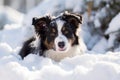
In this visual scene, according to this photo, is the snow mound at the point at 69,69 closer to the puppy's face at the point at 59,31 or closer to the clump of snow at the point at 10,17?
the puppy's face at the point at 59,31

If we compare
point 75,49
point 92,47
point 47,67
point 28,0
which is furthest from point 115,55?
point 28,0

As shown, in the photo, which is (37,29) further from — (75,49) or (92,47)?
(92,47)

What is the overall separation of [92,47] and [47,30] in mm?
4981

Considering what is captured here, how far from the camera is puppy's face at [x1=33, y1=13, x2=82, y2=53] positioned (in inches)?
261

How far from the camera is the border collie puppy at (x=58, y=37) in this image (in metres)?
6.68

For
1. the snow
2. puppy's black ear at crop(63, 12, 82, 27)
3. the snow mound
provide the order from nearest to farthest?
the snow mound → puppy's black ear at crop(63, 12, 82, 27) → the snow

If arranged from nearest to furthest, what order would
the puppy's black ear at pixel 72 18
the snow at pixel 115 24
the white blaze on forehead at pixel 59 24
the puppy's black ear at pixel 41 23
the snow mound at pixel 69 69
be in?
1. the snow mound at pixel 69 69
2. the white blaze on forehead at pixel 59 24
3. the puppy's black ear at pixel 41 23
4. the puppy's black ear at pixel 72 18
5. the snow at pixel 115 24

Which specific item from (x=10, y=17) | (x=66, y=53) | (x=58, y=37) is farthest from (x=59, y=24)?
(x=10, y=17)

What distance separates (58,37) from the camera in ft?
21.6

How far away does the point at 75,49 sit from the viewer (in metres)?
7.05

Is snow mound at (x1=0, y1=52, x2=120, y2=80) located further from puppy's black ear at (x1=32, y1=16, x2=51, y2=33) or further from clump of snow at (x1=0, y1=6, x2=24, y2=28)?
clump of snow at (x1=0, y1=6, x2=24, y2=28)

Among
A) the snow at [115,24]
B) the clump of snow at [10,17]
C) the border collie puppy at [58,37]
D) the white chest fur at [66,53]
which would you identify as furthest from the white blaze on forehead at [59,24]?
the clump of snow at [10,17]

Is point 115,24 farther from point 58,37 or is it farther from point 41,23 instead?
point 58,37

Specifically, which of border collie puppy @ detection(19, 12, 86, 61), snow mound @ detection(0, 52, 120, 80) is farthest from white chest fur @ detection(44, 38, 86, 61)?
snow mound @ detection(0, 52, 120, 80)
